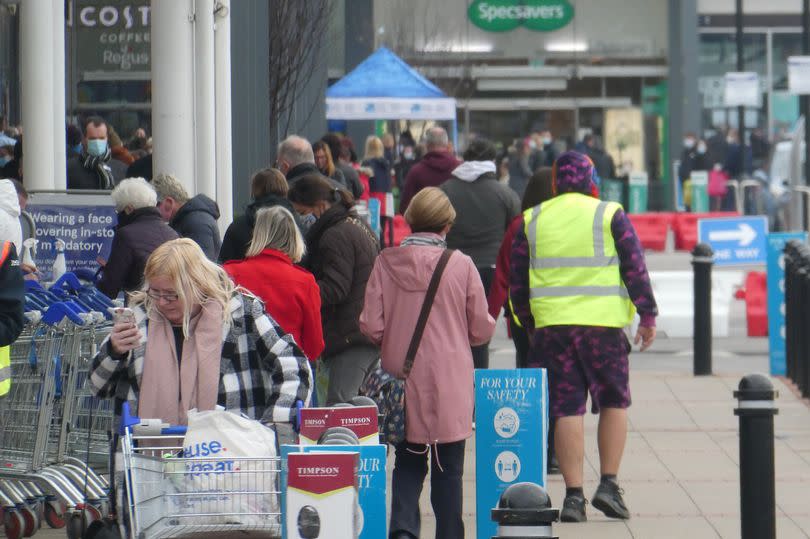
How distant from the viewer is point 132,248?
984cm

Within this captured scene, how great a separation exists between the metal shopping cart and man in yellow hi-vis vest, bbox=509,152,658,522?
352 cm

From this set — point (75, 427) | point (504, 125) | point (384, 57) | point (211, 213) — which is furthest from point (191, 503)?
point (504, 125)

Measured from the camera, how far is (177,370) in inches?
234

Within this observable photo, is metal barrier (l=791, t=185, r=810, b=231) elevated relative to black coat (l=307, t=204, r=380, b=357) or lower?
elevated

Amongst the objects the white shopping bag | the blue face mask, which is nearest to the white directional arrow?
the blue face mask

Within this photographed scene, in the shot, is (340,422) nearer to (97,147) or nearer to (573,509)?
(573,509)

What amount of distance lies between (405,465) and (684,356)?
9.22m

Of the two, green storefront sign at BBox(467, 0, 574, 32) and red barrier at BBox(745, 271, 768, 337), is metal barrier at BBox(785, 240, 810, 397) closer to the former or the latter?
red barrier at BBox(745, 271, 768, 337)

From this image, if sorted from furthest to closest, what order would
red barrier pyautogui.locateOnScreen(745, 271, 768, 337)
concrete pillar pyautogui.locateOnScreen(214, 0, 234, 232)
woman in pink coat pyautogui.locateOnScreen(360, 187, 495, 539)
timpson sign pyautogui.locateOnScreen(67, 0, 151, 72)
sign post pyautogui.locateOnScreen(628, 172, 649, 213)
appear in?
sign post pyautogui.locateOnScreen(628, 172, 649, 213)
red barrier pyautogui.locateOnScreen(745, 271, 768, 337)
timpson sign pyautogui.locateOnScreen(67, 0, 151, 72)
concrete pillar pyautogui.locateOnScreen(214, 0, 234, 232)
woman in pink coat pyautogui.locateOnScreen(360, 187, 495, 539)

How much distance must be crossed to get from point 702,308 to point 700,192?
2516cm

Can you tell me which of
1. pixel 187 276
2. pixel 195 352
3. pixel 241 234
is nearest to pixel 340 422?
pixel 195 352

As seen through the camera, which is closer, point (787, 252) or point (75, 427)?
point (75, 427)

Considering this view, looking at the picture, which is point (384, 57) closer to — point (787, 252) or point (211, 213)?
point (787, 252)

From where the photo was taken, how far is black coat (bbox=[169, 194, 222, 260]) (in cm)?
1063
